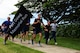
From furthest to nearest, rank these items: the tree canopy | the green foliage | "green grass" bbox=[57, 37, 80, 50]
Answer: the green foliage
the tree canopy
"green grass" bbox=[57, 37, 80, 50]

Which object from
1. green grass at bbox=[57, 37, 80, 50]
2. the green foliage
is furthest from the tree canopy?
green grass at bbox=[57, 37, 80, 50]

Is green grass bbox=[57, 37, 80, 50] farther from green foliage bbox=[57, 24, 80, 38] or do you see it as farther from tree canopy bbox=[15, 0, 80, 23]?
green foliage bbox=[57, 24, 80, 38]

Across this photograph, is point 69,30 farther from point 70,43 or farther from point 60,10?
point 70,43

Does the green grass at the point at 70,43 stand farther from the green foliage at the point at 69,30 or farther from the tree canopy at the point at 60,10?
the green foliage at the point at 69,30

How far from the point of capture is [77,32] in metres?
34.5

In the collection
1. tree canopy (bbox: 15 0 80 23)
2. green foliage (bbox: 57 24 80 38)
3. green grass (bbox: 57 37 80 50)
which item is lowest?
green grass (bbox: 57 37 80 50)

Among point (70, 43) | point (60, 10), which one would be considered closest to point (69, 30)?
point (60, 10)

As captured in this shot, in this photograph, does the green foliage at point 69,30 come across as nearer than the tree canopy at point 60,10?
No

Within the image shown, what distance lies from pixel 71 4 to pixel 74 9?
3.45ft

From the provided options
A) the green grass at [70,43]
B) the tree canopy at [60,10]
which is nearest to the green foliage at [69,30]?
the tree canopy at [60,10]

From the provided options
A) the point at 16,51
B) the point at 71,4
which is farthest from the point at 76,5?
the point at 16,51

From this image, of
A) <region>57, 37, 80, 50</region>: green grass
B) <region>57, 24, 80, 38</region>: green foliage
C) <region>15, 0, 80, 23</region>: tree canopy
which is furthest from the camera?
<region>57, 24, 80, 38</region>: green foliage

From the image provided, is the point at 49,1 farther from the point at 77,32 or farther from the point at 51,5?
the point at 77,32

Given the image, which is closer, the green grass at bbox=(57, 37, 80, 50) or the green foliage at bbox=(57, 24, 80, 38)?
the green grass at bbox=(57, 37, 80, 50)
